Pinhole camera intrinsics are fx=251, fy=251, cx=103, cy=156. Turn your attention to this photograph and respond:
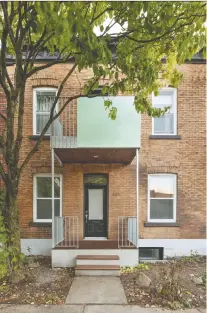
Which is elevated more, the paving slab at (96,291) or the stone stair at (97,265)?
the stone stair at (97,265)

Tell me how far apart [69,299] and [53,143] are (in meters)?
3.92

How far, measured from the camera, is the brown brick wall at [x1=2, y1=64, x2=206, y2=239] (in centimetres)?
923

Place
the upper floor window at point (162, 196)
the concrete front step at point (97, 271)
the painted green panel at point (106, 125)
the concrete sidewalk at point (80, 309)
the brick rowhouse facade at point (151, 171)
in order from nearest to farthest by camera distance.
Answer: the concrete sidewalk at point (80, 309) → the painted green panel at point (106, 125) → the concrete front step at point (97, 271) → the brick rowhouse facade at point (151, 171) → the upper floor window at point (162, 196)

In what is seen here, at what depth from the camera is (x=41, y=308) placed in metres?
5.28

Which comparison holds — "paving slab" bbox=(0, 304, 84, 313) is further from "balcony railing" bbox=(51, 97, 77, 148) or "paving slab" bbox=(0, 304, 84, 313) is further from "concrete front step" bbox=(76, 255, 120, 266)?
"balcony railing" bbox=(51, 97, 77, 148)

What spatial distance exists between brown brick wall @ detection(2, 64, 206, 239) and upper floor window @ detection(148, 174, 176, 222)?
23cm

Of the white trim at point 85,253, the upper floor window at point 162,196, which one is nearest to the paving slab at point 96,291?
the white trim at point 85,253

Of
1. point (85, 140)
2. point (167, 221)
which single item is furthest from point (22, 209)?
point (167, 221)

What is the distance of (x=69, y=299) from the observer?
224 inches

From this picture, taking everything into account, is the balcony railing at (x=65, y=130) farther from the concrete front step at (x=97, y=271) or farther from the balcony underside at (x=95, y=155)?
the concrete front step at (x=97, y=271)

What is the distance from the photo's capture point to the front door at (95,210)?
9.46 metres

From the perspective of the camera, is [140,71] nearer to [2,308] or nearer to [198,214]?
[2,308]

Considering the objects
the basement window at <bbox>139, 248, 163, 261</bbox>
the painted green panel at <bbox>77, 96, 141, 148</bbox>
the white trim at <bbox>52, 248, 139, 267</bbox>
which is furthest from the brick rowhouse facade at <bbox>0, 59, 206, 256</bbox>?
the painted green panel at <bbox>77, 96, 141, 148</bbox>

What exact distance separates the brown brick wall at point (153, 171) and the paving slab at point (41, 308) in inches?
153
